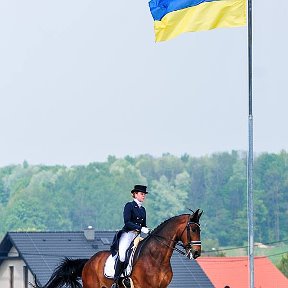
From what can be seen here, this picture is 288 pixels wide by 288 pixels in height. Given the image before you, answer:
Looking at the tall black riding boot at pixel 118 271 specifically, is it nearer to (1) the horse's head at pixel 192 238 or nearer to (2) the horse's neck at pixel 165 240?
(2) the horse's neck at pixel 165 240

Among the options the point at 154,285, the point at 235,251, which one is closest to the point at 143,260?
the point at 154,285

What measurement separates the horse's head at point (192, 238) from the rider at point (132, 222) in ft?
3.69

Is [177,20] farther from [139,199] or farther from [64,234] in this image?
[64,234]

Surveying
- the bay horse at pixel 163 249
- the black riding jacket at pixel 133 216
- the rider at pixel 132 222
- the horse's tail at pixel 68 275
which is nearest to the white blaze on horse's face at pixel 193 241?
the bay horse at pixel 163 249

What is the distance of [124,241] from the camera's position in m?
31.2

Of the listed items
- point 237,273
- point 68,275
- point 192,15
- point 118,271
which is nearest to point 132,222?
point 118,271

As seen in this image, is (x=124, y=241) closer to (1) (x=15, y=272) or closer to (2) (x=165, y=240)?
(2) (x=165, y=240)

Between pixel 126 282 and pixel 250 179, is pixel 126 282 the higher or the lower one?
the lower one

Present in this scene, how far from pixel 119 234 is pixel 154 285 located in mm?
1561

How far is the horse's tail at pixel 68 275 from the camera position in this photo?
112 ft

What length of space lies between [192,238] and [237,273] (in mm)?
76022

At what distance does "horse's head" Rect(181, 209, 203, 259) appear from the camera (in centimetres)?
2959

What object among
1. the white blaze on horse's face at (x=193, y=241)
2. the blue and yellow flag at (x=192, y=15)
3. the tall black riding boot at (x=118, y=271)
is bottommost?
the tall black riding boot at (x=118, y=271)

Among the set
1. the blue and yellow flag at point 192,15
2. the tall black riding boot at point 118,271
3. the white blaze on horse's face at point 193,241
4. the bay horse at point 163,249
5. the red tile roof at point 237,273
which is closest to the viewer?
the white blaze on horse's face at point 193,241
